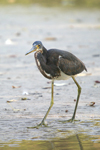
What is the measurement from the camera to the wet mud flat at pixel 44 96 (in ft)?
13.7

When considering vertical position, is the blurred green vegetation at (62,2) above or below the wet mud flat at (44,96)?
below

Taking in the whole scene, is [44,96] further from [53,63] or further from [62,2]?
[62,2]

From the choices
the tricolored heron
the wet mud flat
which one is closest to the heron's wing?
the tricolored heron

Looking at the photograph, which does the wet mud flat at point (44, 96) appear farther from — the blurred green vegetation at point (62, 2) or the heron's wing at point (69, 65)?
the blurred green vegetation at point (62, 2)

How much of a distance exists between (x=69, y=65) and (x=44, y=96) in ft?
4.17

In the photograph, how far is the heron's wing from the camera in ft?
15.0

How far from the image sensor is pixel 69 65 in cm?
468

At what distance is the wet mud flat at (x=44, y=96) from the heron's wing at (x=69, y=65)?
56cm

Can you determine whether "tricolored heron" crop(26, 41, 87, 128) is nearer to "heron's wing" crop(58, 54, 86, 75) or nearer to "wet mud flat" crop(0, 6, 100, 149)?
"heron's wing" crop(58, 54, 86, 75)

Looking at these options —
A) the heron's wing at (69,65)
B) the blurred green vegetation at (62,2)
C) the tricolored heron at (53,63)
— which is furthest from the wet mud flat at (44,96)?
the blurred green vegetation at (62,2)

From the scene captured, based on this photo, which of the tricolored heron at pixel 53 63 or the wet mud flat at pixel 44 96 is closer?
the wet mud flat at pixel 44 96

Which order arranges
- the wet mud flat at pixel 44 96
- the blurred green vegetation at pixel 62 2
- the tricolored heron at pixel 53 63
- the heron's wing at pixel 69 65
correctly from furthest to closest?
the blurred green vegetation at pixel 62 2 < the heron's wing at pixel 69 65 < the tricolored heron at pixel 53 63 < the wet mud flat at pixel 44 96

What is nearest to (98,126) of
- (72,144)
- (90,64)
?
(72,144)

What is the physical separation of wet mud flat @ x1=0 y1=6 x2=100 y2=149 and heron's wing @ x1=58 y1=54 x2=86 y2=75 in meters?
0.56
